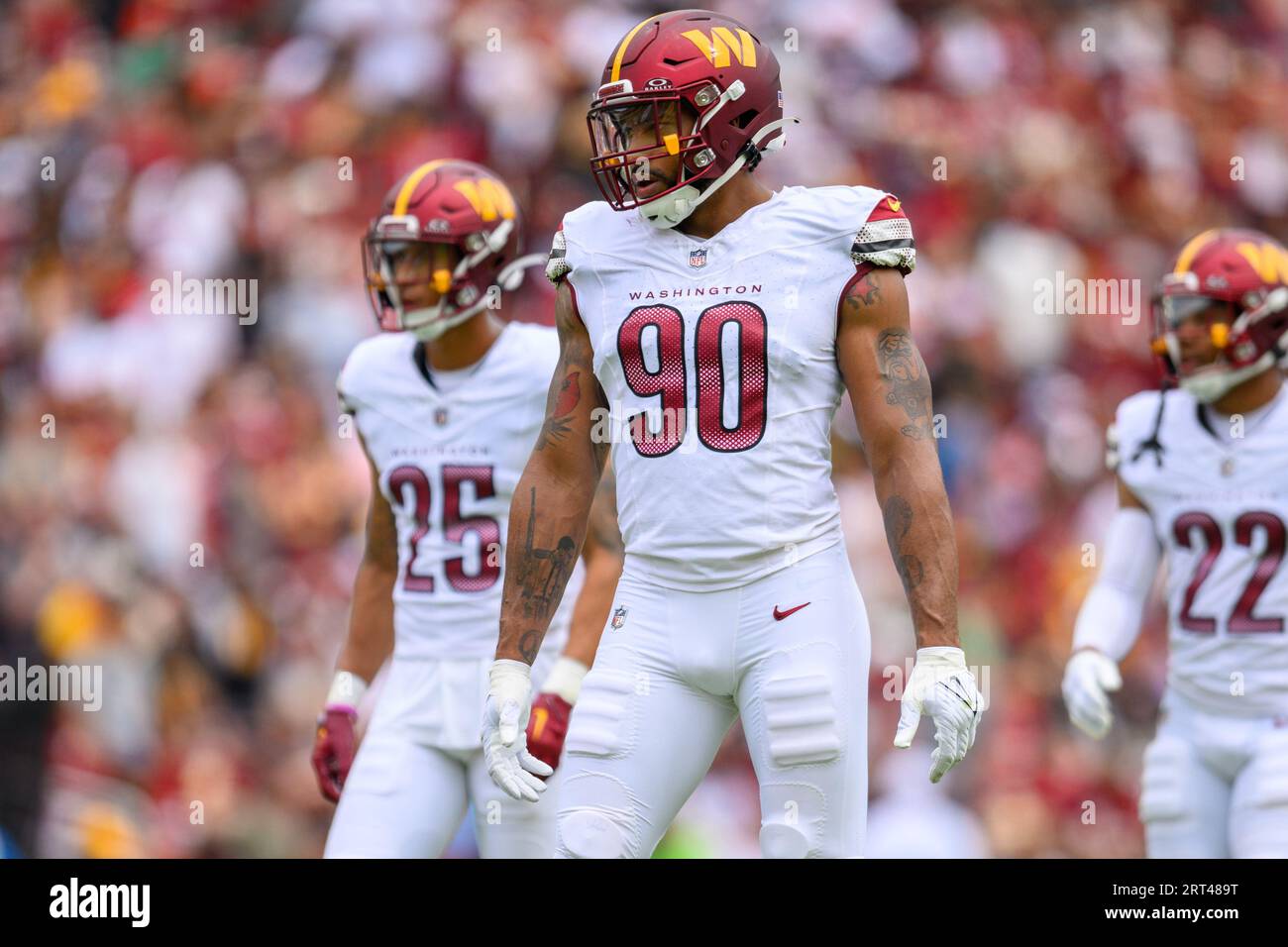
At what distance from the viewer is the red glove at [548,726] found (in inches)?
187

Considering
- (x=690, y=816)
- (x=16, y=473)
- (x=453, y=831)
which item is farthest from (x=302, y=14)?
(x=453, y=831)

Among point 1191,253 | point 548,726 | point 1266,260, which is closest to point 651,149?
point 548,726

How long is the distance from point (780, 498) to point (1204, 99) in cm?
727

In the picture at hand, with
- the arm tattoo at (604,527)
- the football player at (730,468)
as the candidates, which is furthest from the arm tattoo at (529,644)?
the arm tattoo at (604,527)

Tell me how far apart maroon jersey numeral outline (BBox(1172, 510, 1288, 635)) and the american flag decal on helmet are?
2.02m

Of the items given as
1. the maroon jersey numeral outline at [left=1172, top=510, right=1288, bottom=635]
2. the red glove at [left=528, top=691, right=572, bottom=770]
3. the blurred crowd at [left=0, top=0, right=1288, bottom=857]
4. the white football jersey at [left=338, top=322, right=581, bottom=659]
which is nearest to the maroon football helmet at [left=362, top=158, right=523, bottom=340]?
the white football jersey at [left=338, top=322, right=581, bottom=659]

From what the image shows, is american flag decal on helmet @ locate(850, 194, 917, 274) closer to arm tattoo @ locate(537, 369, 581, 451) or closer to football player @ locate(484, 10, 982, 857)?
football player @ locate(484, 10, 982, 857)

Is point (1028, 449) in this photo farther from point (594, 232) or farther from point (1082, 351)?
point (594, 232)

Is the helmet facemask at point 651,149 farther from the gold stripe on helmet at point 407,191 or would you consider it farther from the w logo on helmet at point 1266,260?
the w logo on helmet at point 1266,260

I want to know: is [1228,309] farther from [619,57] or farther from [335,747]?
[335,747]

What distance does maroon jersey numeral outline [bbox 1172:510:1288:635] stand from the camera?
5367 millimetres

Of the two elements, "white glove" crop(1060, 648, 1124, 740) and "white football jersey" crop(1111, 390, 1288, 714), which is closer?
"white football jersey" crop(1111, 390, 1288, 714)

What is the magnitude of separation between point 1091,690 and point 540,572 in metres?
2.12

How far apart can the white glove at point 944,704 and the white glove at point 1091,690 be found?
204 cm
